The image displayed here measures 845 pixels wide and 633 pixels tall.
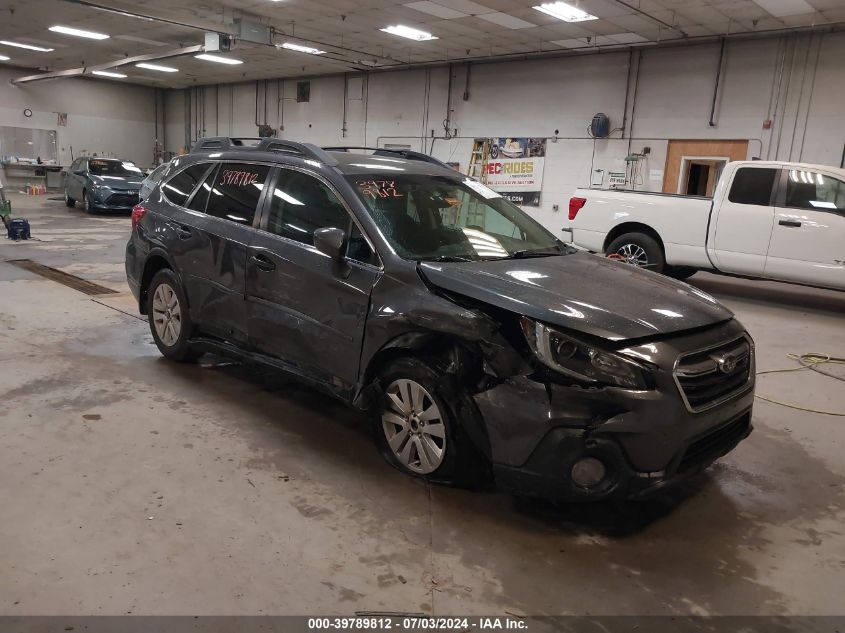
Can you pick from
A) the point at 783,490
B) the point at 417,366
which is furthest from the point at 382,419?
the point at 783,490

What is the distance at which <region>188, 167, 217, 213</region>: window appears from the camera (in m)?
4.52

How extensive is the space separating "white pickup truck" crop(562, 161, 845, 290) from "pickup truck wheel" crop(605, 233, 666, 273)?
0.01 m

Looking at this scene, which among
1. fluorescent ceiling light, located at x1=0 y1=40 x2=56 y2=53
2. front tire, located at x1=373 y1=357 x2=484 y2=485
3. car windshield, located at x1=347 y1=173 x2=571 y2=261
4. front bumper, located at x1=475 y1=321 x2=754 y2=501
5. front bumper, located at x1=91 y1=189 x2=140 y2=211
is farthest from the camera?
fluorescent ceiling light, located at x1=0 y1=40 x2=56 y2=53

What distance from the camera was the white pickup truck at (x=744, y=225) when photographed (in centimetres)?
768

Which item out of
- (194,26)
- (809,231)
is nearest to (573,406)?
(809,231)

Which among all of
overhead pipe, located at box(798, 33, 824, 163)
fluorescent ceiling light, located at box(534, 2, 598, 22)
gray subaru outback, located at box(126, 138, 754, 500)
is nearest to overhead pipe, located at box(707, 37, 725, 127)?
overhead pipe, located at box(798, 33, 824, 163)

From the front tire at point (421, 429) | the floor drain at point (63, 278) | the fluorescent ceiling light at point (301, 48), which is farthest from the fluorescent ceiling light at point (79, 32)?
the front tire at point (421, 429)

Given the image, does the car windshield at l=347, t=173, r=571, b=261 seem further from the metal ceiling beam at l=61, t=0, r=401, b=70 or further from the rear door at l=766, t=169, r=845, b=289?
the metal ceiling beam at l=61, t=0, r=401, b=70

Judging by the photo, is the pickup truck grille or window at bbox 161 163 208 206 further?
window at bbox 161 163 208 206

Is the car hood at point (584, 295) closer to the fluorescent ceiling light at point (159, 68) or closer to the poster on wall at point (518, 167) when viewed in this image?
the poster on wall at point (518, 167)

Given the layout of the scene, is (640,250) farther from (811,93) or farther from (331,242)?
(331,242)

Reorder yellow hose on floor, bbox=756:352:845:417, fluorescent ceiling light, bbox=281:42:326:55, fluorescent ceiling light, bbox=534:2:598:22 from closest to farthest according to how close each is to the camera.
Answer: yellow hose on floor, bbox=756:352:845:417 → fluorescent ceiling light, bbox=534:2:598:22 → fluorescent ceiling light, bbox=281:42:326:55

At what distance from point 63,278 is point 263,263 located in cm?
556

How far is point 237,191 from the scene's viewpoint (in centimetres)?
428
